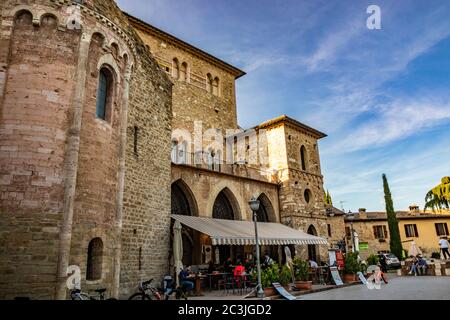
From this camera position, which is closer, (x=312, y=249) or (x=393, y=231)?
(x=312, y=249)

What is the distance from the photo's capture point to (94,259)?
8914 millimetres

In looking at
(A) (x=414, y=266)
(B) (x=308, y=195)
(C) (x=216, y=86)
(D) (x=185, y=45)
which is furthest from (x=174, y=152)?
(A) (x=414, y=266)

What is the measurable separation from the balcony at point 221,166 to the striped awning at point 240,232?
9.14 feet

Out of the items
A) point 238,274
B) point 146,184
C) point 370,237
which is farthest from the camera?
point 370,237

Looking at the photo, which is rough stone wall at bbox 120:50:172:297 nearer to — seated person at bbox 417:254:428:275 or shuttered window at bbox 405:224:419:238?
seated person at bbox 417:254:428:275

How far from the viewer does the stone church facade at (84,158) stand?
7.61m

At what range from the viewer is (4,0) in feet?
28.0

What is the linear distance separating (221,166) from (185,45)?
8.71 meters

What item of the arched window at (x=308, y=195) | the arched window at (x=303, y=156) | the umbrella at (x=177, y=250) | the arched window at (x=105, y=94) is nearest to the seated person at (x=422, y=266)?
the arched window at (x=308, y=195)

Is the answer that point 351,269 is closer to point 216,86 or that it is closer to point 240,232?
point 240,232

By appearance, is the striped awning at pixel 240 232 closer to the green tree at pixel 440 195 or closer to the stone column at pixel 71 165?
the stone column at pixel 71 165
